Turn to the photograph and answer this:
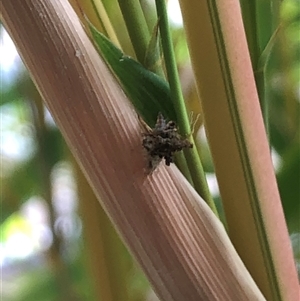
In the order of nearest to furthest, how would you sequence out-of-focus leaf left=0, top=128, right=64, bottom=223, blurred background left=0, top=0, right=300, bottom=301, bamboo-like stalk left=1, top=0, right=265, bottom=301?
1. bamboo-like stalk left=1, top=0, right=265, bottom=301
2. blurred background left=0, top=0, right=300, bottom=301
3. out-of-focus leaf left=0, top=128, right=64, bottom=223

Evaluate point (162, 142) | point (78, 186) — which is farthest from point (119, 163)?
point (78, 186)

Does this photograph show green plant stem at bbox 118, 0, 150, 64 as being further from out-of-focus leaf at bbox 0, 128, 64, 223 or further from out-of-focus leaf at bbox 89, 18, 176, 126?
out-of-focus leaf at bbox 0, 128, 64, 223

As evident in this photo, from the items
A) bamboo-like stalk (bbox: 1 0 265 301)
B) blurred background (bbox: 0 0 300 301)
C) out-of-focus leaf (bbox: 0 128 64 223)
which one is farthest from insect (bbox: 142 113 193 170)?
out-of-focus leaf (bbox: 0 128 64 223)

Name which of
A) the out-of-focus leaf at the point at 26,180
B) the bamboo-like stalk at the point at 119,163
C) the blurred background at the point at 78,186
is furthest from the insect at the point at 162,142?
the out-of-focus leaf at the point at 26,180

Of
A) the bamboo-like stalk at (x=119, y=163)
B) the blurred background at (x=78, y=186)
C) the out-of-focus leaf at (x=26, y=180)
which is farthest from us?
the out-of-focus leaf at (x=26, y=180)

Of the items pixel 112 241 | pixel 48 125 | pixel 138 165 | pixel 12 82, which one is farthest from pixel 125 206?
pixel 12 82

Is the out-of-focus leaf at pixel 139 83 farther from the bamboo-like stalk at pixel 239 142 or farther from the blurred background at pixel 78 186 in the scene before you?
the blurred background at pixel 78 186

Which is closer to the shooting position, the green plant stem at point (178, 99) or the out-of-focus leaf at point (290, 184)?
the green plant stem at point (178, 99)
